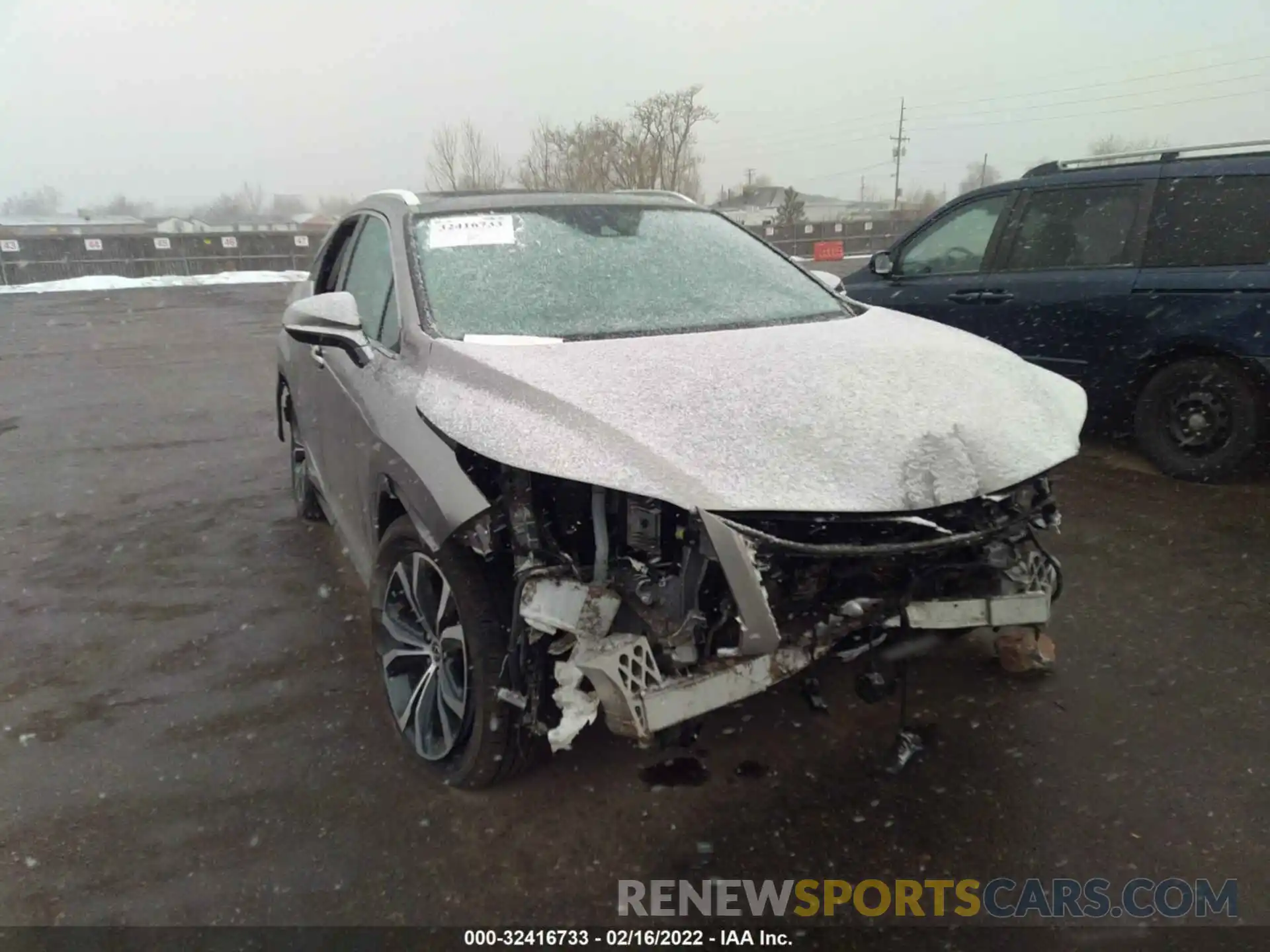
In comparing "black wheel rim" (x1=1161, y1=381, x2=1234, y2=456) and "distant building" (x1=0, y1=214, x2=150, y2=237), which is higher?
"distant building" (x1=0, y1=214, x2=150, y2=237)

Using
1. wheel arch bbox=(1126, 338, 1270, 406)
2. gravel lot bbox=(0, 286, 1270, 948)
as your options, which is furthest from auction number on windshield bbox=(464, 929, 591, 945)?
wheel arch bbox=(1126, 338, 1270, 406)

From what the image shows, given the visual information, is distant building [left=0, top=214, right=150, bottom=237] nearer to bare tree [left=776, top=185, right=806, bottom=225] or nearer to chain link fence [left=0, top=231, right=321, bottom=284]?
chain link fence [left=0, top=231, right=321, bottom=284]

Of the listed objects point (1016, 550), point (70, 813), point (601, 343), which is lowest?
point (70, 813)

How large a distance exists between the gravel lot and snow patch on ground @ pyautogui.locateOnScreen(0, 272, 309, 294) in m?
21.7

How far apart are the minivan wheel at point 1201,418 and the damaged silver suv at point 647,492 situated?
265 centimetres

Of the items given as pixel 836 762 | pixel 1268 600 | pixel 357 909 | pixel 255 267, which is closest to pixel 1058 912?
pixel 836 762

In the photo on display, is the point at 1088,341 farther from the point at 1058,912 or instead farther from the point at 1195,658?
the point at 1058,912

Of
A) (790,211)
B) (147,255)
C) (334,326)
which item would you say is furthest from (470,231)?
(790,211)

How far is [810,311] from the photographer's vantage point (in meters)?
3.42

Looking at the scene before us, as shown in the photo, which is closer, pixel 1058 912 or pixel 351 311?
pixel 1058 912

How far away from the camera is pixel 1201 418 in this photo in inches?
200

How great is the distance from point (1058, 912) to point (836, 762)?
75 cm

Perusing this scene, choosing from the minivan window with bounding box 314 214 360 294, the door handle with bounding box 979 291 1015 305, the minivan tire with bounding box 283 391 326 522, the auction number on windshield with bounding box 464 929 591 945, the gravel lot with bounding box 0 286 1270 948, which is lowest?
the auction number on windshield with bounding box 464 929 591 945

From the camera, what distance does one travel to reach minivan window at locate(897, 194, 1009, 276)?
6082 millimetres
